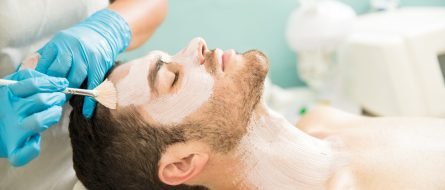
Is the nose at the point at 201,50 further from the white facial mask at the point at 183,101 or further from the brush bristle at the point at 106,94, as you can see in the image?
the brush bristle at the point at 106,94

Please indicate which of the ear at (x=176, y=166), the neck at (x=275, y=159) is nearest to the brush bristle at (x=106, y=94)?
the ear at (x=176, y=166)

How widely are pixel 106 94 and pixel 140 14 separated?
16.8 inches

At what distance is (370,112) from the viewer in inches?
83.5

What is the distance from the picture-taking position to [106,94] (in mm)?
1024

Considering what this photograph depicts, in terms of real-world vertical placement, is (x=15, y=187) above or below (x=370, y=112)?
above

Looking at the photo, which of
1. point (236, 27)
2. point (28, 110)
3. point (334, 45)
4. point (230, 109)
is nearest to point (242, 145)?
point (230, 109)

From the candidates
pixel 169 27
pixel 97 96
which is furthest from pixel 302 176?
pixel 169 27

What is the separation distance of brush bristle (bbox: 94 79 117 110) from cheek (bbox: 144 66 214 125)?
9 centimetres

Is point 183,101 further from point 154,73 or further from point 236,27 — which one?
point 236,27

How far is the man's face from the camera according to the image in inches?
43.1

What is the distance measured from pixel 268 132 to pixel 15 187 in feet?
2.16

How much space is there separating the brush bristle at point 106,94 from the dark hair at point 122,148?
6 cm

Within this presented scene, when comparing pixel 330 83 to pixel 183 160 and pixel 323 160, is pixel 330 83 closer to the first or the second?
pixel 323 160

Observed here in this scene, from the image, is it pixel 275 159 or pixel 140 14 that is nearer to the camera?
pixel 275 159
